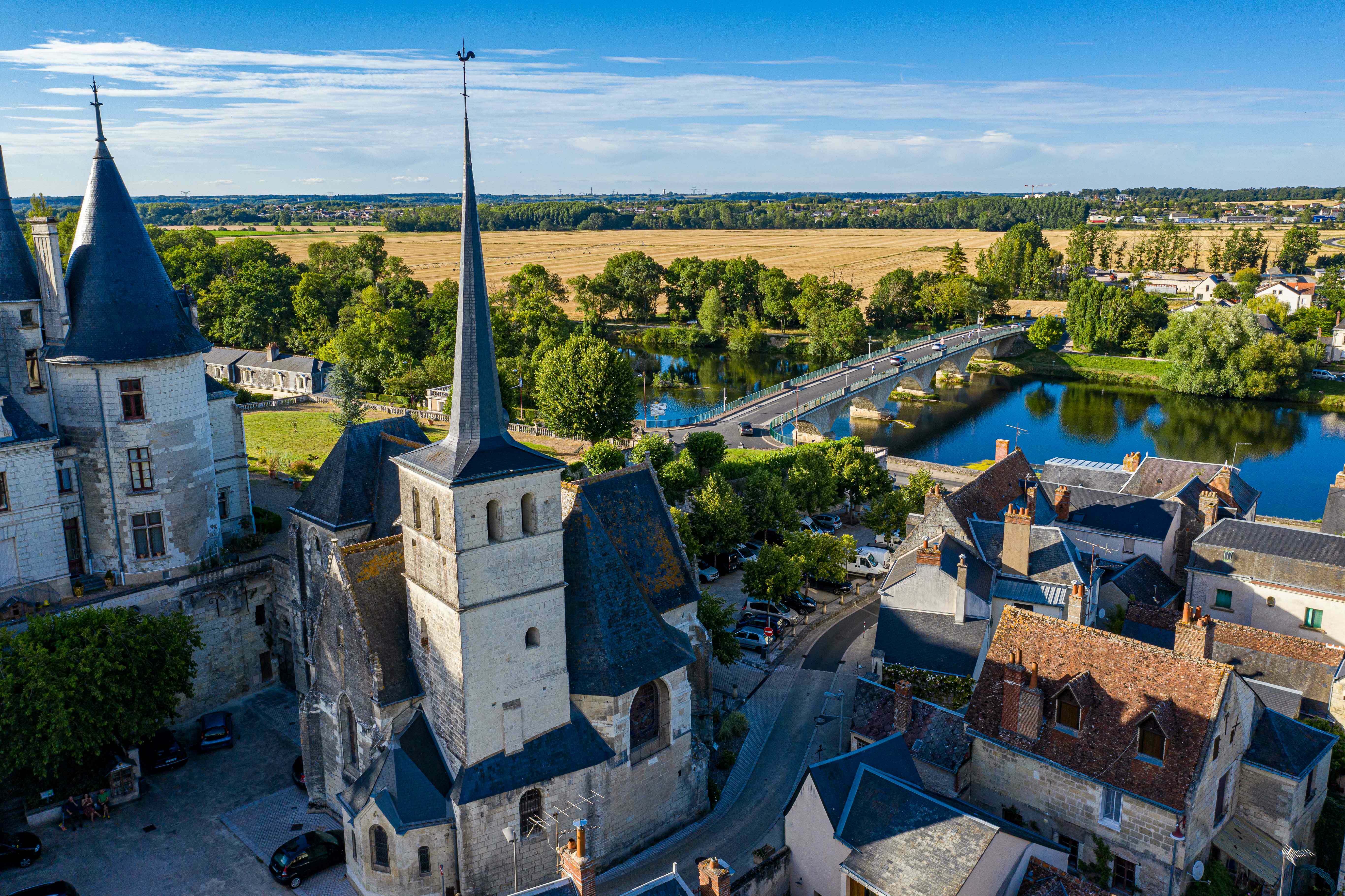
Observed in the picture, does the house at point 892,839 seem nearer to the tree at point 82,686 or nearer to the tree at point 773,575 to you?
the tree at point 773,575

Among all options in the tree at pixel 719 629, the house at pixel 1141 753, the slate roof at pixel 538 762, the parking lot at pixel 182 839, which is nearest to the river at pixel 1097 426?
the house at pixel 1141 753

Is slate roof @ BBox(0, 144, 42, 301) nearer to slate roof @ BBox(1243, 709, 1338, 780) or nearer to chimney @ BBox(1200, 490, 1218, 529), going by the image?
slate roof @ BBox(1243, 709, 1338, 780)

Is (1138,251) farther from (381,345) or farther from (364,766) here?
(364,766)

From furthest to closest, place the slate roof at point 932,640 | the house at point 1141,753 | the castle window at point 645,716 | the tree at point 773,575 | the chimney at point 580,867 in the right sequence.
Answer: the tree at point 773,575 < the slate roof at point 932,640 < the castle window at point 645,716 < the house at point 1141,753 < the chimney at point 580,867

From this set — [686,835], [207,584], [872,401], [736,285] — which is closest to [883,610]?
[686,835]

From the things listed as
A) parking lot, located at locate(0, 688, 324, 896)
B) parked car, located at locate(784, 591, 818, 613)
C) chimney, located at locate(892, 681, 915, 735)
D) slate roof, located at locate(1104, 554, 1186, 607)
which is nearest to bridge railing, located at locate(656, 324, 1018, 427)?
parked car, located at locate(784, 591, 818, 613)

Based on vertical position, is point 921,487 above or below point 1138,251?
below

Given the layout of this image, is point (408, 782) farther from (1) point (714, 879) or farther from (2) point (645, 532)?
(2) point (645, 532)
